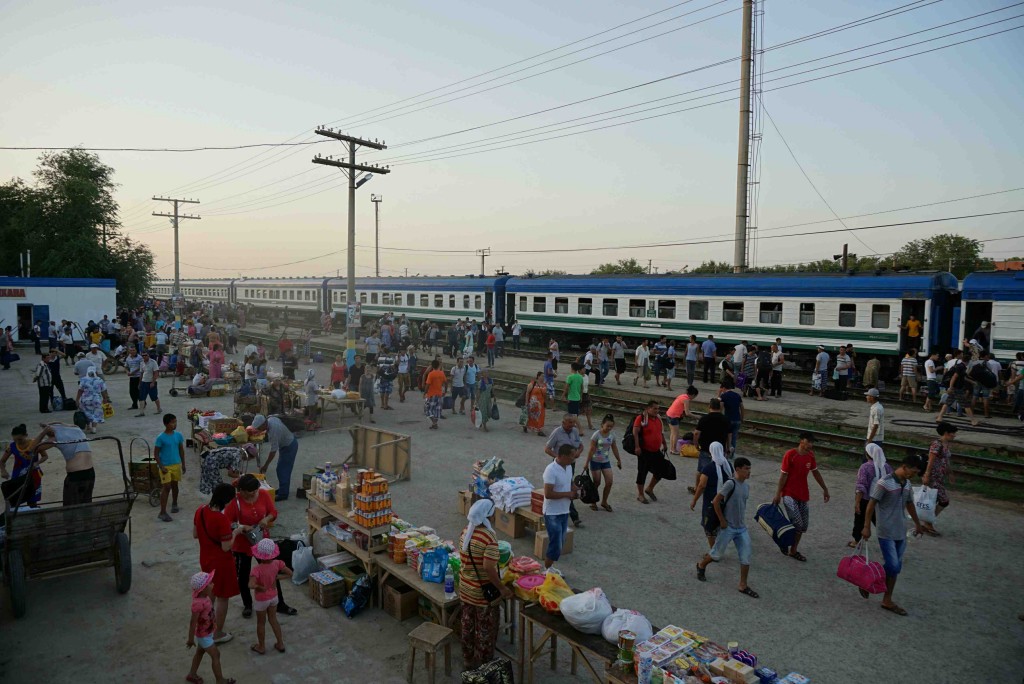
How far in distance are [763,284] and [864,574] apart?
1771 centimetres

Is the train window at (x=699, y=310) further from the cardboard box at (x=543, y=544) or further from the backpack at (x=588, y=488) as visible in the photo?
the cardboard box at (x=543, y=544)

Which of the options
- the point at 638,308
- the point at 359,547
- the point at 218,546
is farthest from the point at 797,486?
the point at 638,308

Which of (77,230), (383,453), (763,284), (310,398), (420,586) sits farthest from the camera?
(77,230)

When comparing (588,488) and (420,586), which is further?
(588,488)

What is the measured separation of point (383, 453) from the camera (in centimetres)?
1112

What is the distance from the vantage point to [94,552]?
22.3 ft

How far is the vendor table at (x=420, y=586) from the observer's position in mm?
5789

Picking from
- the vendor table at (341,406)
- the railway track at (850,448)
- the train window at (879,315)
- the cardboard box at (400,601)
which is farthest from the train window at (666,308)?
the cardboard box at (400,601)

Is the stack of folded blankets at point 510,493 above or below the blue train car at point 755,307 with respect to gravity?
below

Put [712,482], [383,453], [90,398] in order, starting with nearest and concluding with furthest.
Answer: [712,482] < [383,453] < [90,398]

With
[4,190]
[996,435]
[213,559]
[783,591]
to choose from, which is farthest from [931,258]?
[4,190]

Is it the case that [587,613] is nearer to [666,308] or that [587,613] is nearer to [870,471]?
[870,471]

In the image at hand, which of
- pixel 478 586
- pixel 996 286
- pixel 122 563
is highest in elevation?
pixel 996 286

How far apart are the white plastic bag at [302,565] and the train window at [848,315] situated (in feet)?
63.2
